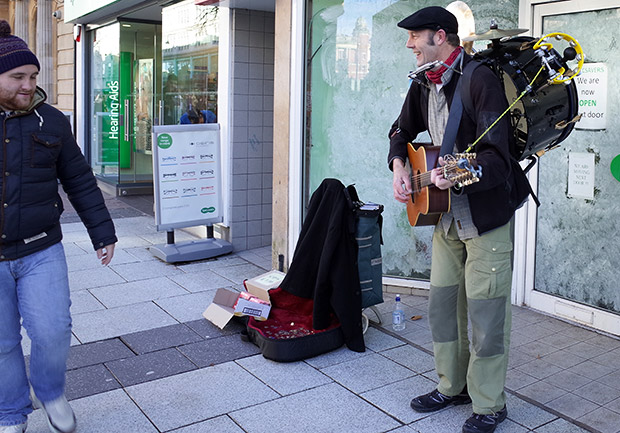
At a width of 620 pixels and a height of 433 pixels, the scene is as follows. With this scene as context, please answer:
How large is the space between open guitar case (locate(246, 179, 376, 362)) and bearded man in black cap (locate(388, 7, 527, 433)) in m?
0.95

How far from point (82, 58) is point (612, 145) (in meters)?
10.9

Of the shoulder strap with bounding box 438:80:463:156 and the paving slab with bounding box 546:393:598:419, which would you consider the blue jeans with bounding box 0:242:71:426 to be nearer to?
the shoulder strap with bounding box 438:80:463:156

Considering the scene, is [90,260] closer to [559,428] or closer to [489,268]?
[489,268]

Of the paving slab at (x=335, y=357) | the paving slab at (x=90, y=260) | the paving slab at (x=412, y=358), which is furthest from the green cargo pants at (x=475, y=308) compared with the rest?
the paving slab at (x=90, y=260)

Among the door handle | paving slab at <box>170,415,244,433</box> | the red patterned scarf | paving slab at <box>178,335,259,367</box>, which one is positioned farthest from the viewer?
the door handle

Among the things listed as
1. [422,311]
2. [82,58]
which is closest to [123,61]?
[82,58]

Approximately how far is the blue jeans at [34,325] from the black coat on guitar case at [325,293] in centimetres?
147

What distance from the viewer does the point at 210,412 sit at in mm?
3723

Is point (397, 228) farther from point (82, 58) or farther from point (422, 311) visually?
point (82, 58)

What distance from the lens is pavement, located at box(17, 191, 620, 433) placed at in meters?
3.62

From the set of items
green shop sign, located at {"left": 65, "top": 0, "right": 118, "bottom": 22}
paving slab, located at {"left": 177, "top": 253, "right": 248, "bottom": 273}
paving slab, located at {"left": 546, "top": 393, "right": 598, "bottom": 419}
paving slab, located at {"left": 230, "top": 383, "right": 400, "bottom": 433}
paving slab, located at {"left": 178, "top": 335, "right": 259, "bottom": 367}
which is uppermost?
green shop sign, located at {"left": 65, "top": 0, "right": 118, "bottom": 22}

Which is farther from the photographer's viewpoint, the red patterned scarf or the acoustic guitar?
the red patterned scarf

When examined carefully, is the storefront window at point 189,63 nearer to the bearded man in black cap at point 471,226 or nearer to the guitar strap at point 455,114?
the bearded man in black cap at point 471,226

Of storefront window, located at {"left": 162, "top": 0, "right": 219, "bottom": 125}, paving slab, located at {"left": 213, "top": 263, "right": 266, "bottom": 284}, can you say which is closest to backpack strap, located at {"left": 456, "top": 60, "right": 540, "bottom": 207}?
paving slab, located at {"left": 213, "top": 263, "right": 266, "bottom": 284}
